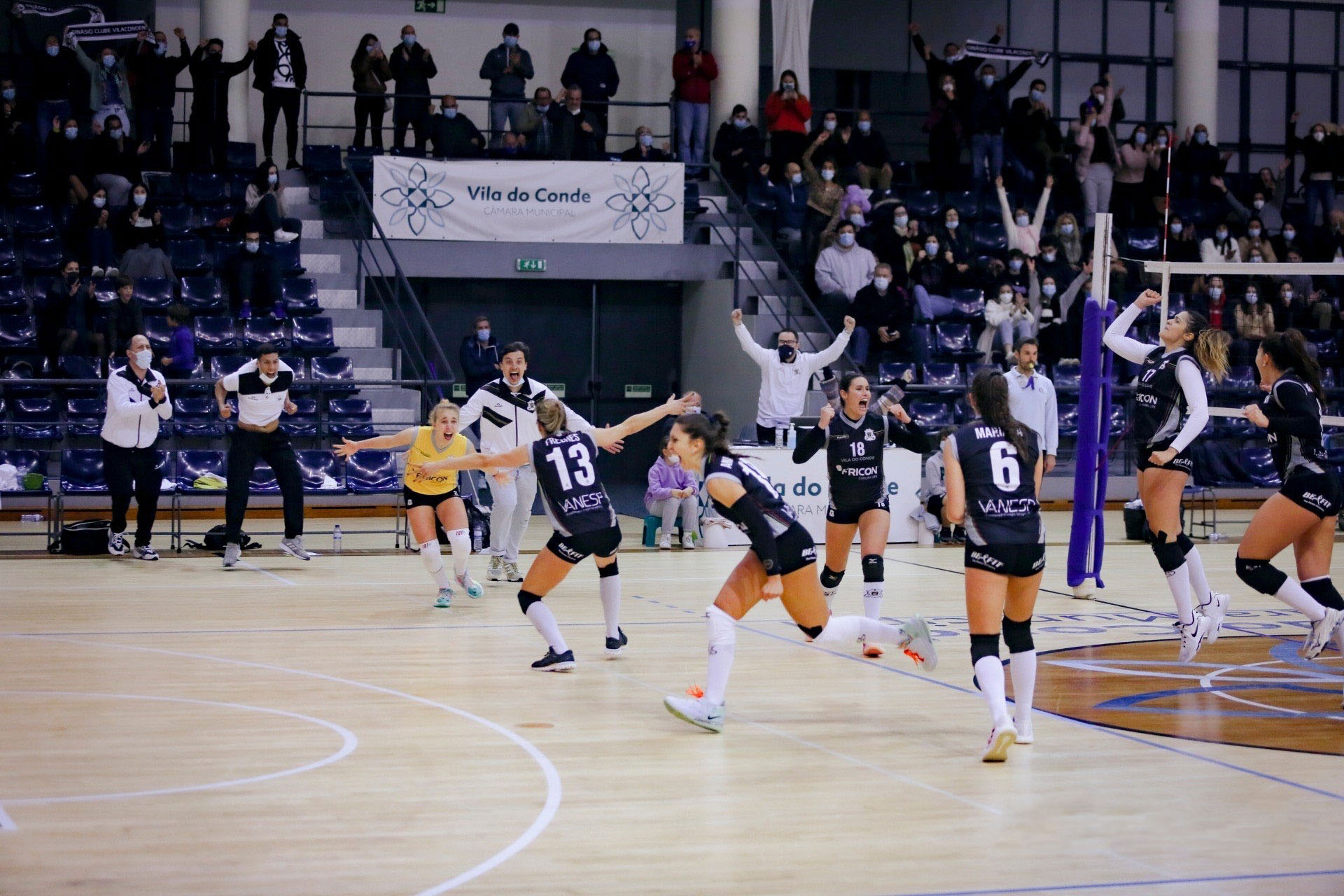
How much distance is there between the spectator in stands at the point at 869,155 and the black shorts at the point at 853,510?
44.8 ft

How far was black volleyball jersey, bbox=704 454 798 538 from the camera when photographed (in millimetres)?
8070

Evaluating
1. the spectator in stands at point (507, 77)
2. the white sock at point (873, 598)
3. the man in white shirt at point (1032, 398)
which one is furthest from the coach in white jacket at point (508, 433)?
the spectator in stands at point (507, 77)

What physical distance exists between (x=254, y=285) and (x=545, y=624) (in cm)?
1226

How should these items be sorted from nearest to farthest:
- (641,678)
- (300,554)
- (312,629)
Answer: (641,678)
(312,629)
(300,554)

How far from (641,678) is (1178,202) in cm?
1840

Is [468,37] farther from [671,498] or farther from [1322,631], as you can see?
[1322,631]

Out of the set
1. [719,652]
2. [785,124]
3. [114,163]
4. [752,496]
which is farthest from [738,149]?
[719,652]

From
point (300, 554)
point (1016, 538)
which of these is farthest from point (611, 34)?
point (1016, 538)

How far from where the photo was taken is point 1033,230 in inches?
923

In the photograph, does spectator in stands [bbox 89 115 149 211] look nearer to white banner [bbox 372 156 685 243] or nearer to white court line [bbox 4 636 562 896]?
white banner [bbox 372 156 685 243]

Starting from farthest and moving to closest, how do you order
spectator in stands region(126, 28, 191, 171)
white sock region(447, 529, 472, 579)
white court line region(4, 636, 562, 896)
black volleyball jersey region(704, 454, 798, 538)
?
spectator in stands region(126, 28, 191, 171), white sock region(447, 529, 472, 579), black volleyball jersey region(704, 454, 798, 538), white court line region(4, 636, 562, 896)

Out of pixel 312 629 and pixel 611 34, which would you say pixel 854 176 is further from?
pixel 312 629

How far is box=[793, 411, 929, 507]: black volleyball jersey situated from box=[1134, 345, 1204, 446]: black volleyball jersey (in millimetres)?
1438

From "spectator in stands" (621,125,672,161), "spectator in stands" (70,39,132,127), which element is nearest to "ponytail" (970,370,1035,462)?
"spectator in stands" (621,125,672,161)
